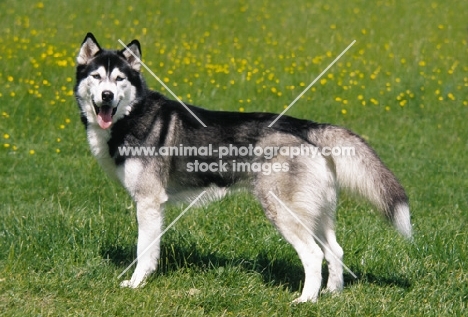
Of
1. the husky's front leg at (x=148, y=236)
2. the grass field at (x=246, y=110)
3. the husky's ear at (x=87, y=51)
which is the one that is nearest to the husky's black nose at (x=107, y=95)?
the husky's ear at (x=87, y=51)

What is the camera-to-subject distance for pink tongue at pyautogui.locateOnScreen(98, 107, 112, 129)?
5.08m

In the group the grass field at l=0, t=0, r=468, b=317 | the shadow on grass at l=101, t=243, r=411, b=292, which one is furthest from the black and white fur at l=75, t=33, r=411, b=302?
the grass field at l=0, t=0, r=468, b=317

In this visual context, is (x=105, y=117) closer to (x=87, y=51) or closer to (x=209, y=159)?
(x=87, y=51)

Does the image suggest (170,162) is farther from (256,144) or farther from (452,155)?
(452,155)

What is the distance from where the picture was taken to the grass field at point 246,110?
4836 millimetres

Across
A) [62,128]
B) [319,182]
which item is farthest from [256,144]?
[62,128]

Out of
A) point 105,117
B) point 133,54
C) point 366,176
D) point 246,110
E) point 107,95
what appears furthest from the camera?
point 246,110

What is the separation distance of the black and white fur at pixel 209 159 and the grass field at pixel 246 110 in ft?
1.16

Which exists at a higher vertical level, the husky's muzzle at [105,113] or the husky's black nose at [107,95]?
the husky's black nose at [107,95]

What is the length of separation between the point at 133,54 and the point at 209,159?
937 mm

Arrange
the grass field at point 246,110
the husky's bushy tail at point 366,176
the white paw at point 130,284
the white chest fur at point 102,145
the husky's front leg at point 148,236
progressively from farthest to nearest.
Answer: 1. the white chest fur at point 102,145
2. the husky's front leg at point 148,236
3. the white paw at point 130,284
4. the grass field at point 246,110
5. the husky's bushy tail at point 366,176

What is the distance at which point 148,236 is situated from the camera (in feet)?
16.7

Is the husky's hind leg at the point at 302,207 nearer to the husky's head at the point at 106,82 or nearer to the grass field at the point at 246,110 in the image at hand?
the grass field at the point at 246,110

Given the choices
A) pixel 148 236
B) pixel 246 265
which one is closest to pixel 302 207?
pixel 246 265
